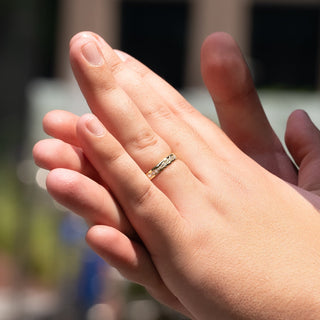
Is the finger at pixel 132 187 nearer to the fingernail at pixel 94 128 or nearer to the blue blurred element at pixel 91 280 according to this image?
the fingernail at pixel 94 128

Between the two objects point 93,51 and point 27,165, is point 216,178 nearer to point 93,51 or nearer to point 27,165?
point 93,51

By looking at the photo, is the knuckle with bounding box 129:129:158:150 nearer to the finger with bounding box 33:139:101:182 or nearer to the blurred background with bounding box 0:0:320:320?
the finger with bounding box 33:139:101:182

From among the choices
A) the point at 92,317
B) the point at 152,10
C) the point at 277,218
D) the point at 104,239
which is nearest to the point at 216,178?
the point at 277,218

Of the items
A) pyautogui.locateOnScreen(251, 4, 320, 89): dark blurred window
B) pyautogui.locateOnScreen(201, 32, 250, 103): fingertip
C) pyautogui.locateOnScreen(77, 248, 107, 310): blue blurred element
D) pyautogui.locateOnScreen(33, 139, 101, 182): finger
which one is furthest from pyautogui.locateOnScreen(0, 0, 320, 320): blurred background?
pyautogui.locateOnScreen(33, 139, 101, 182): finger

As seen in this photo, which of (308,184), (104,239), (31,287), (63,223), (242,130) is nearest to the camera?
(104,239)

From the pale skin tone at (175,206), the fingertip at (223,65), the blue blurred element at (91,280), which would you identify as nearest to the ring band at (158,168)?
the pale skin tone at (175,206)

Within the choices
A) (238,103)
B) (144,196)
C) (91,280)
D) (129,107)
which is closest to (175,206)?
(144,196)
